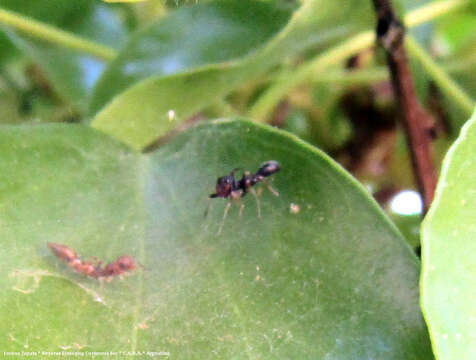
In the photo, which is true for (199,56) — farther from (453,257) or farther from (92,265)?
(453,257)

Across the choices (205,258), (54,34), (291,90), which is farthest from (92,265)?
(291,90)

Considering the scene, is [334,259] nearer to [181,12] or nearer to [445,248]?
[445,248]

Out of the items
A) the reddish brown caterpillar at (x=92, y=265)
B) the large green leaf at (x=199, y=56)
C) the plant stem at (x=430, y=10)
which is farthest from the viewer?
the plant stem at (x=430, y=10)

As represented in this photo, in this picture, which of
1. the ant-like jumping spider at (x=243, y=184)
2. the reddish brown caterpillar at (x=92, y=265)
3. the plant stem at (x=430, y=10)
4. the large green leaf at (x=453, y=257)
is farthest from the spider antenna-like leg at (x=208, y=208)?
the plant stem at (x=430, y=10)

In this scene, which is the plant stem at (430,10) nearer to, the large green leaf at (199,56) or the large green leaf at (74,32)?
the large green leaf at (199,56)

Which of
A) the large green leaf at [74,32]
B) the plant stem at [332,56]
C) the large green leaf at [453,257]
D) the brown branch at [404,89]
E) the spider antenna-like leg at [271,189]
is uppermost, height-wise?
the large green leaf at [74,32]

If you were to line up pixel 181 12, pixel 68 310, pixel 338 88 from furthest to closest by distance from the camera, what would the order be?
1. pixel 338 88
2. pixel 181 12
3. pixel 68 310

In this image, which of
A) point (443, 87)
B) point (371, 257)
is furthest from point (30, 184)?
point (443, 87)
